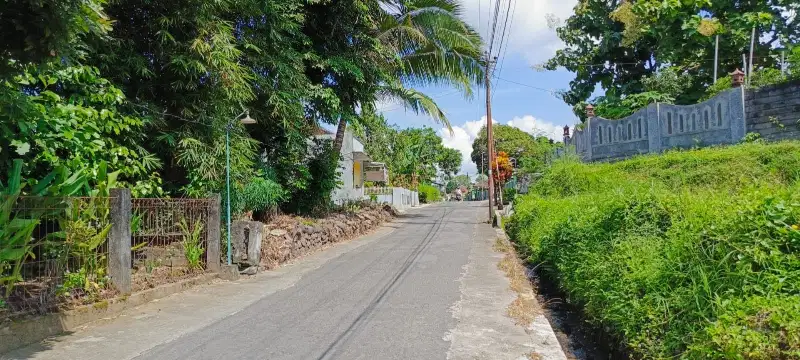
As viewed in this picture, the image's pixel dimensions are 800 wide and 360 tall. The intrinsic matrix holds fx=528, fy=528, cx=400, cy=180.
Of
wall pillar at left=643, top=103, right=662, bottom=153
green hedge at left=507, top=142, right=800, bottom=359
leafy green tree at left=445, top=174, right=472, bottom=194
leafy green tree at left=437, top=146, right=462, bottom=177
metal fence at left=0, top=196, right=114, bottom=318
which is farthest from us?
leafy green tree at left=445, top=174, right=472, bottom=194

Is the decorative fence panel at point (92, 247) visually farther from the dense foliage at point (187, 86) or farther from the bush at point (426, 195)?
the bush at point (426, 195)

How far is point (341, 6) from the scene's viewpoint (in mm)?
15742

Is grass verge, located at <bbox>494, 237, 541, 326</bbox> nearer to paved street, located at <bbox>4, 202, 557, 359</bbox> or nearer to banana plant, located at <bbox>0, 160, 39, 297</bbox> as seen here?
Result: paved street, located at <bbox>4, 202, 557, 359</bbox>

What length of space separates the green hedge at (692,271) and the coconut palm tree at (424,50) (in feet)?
40.2

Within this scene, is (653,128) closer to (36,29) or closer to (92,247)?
(92,247)

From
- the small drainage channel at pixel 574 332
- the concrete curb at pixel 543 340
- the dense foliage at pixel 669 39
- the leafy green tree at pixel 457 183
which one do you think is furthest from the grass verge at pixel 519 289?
the leafy green tree at pixel 457 183

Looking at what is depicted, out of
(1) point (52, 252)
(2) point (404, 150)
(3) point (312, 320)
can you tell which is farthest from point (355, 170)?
(1) point (52, 252)

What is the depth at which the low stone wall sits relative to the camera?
1152cm

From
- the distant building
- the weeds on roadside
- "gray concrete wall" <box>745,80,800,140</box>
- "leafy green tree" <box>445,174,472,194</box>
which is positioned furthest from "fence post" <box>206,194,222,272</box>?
"leafy green tree" <box>445,174,472,194</box>

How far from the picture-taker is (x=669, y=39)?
18.3 meters

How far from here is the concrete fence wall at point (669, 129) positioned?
1240 centimetres

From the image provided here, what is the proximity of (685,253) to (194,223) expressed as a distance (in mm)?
7683

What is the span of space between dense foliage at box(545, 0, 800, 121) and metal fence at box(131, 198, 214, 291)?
44.8 ft

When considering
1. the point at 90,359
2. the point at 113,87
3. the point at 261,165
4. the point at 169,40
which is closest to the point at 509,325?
the point at 90,359
